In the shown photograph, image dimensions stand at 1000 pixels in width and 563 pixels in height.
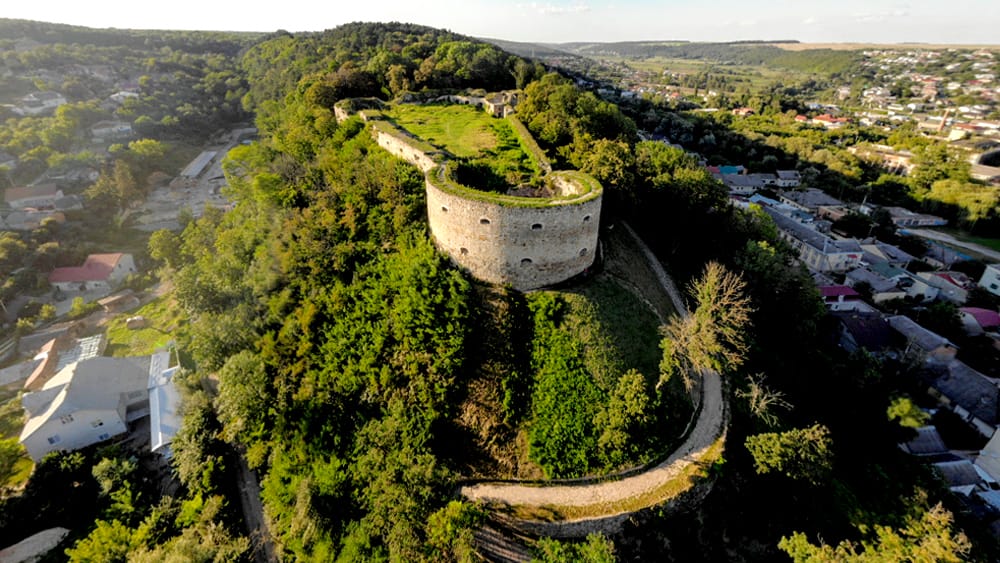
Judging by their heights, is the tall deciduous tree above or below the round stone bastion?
below

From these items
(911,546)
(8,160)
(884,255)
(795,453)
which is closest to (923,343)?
(884,255)

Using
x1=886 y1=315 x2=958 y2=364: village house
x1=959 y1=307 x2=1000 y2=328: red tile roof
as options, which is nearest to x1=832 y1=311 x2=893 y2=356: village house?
x1=886 y1=315 x2=958 y2=364: village house

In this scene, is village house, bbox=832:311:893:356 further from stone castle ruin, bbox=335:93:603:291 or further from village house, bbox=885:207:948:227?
village house, bbox=885:207:948:227

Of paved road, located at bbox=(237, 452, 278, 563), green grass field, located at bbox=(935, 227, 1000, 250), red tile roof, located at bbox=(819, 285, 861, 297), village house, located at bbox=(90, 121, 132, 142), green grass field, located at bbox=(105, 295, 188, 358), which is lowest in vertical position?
green grass field, located at bbox=(935, 227, 1000, 250)

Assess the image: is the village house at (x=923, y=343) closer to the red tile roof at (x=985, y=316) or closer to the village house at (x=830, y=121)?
the red tile roof at (x=985, y=316)

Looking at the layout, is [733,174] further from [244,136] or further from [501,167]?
[244,136]

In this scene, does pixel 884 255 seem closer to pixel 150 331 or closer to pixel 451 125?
pixel 451 125

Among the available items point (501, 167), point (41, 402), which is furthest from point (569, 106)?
point (41, 402)
